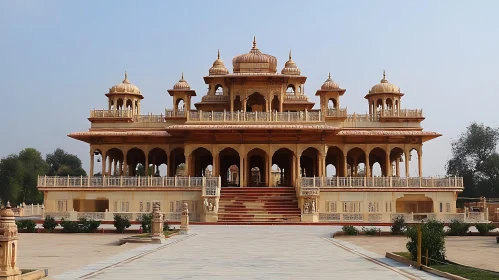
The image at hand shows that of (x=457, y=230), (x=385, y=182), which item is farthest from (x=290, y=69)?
(x=457, y=230)

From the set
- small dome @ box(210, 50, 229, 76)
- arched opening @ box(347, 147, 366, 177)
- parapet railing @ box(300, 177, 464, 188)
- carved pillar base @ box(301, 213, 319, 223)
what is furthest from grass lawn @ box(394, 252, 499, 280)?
small dome @ box(210, 50, 229, 76)

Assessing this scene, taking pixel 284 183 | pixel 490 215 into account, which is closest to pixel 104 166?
pixel 284 183

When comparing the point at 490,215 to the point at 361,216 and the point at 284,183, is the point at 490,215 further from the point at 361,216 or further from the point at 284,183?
the point at 284,183

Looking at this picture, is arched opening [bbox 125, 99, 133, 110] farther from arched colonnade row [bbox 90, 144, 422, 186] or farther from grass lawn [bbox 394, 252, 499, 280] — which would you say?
grass lawn [bbox 394, 252, 499, 280]

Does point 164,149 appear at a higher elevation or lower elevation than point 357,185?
higher

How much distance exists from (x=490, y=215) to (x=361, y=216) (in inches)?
466

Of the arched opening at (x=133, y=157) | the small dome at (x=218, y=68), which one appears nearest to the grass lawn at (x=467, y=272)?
the arched opening at (x=133, y=157)

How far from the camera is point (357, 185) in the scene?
36781 mm

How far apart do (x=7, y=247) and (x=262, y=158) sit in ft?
125

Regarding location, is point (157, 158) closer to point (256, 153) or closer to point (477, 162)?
point (256, 153)

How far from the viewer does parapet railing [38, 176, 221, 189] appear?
36.7 metres

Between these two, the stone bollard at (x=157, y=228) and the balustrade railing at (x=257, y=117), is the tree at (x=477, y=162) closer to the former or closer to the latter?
the balustrade railing at (x=257, y=117)

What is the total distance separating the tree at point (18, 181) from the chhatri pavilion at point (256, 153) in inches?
1191

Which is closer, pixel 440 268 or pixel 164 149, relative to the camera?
pixel 440 268
